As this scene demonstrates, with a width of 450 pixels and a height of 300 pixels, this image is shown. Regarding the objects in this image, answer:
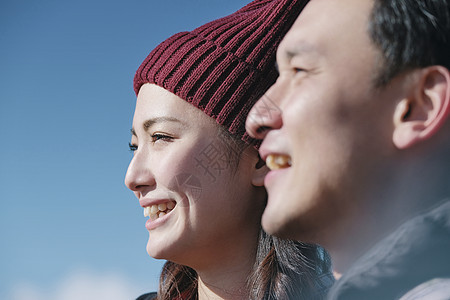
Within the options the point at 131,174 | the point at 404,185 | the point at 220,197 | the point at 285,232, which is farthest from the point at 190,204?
the point at 404,185

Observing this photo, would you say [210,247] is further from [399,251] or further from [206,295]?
[399,251]

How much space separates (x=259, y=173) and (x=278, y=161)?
679 millimetres

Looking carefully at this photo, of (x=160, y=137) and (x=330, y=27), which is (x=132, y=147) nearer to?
(x=160, y=137)

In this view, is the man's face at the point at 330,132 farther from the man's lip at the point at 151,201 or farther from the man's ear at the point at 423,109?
the man's lip at the point at 151,201

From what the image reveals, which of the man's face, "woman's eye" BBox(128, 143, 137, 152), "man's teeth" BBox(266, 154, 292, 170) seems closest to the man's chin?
the man's face

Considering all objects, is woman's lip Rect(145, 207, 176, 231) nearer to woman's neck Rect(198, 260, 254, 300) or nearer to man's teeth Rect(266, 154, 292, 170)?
woman's neck Rect(198, 260, 254, 300)

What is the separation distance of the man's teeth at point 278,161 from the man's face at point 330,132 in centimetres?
1

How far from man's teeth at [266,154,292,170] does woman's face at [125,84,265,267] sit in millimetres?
613

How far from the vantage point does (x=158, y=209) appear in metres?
1.92

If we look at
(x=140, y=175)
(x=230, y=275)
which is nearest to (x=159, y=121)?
(x=140, y=175)

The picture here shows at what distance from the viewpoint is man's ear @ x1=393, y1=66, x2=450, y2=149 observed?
1.05 metres

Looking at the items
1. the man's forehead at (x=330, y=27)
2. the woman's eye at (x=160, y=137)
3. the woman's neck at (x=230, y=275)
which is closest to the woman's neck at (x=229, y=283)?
the woman's neck at (x=230, y=275)

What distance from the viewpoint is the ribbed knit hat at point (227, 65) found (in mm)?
1926

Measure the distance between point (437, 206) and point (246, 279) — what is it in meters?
1.03
